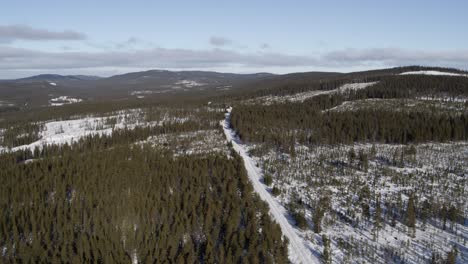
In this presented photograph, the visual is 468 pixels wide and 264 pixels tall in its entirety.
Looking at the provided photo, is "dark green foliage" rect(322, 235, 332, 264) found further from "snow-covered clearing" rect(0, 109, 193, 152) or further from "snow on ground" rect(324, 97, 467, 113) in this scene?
"snow-covered clearing" rect(0, 109, 193, 152)

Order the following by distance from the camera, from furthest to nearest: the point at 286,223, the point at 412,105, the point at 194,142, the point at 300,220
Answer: the point at 412,105
the point at 194,142
the point at 286,223
the point at 300,220

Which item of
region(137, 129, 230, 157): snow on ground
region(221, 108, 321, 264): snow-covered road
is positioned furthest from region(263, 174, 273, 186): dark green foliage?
region(137, 129, 230, 157): snow on ground

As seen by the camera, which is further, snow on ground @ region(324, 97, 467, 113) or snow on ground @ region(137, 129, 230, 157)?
snow on ground @ region(324, 97, 467, 113)

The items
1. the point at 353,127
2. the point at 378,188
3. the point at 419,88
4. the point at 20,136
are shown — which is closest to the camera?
the point at 378,188

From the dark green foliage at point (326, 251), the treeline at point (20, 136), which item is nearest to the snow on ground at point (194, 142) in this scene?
the dark green foliage at point (326, 251)

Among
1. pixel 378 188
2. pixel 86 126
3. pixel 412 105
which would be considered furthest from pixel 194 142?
pixel 86 126

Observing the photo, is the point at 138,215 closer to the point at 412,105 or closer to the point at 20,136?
the point at 412,105
